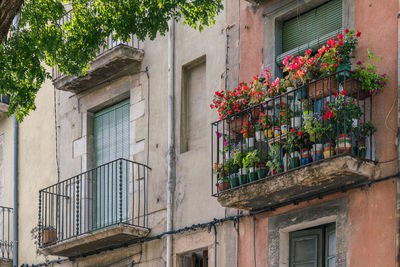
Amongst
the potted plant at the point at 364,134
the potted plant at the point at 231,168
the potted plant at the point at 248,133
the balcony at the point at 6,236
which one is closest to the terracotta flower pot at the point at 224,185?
the potted plant at the point at 231,168

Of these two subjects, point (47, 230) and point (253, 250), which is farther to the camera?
point (47, 230)

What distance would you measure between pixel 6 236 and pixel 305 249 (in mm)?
7778

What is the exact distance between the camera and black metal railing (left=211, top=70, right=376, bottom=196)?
1029 centimetres

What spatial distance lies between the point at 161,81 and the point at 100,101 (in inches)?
64.1

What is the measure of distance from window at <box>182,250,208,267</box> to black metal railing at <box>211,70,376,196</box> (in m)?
1.24

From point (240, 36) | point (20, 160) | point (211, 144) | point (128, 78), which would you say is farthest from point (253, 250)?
point (20, 160)

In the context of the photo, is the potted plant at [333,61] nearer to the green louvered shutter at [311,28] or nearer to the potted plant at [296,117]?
the potted plant at [296,117]

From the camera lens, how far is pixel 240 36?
1290 cm

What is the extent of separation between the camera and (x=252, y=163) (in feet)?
37.3

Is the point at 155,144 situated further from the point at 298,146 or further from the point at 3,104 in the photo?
the point at 3,104

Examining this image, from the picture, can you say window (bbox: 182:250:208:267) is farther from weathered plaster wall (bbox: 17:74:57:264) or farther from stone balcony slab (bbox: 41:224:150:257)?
weathered plaster wall (bbox: 17:74:57:264)

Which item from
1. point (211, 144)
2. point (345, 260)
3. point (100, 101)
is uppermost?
point (100, 101)

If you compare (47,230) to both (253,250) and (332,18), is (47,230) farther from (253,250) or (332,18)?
(332,18)

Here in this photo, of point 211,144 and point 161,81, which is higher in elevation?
point 161,81
